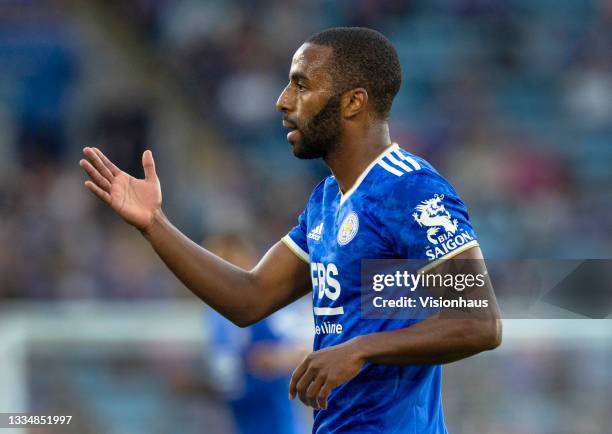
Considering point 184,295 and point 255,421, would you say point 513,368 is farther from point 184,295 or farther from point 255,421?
point 184,295

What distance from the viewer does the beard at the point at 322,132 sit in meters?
Result: 3.85

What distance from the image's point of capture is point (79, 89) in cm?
1199

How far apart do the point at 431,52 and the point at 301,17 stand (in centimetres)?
143

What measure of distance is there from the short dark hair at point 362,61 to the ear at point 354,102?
0.02 m

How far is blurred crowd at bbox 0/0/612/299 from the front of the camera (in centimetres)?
1018

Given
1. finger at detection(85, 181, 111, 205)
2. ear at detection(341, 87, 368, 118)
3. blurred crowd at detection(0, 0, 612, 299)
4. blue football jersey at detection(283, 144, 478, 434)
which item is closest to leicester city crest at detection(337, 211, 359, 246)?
blue football jersey at detection(283, 144, 478, 434)

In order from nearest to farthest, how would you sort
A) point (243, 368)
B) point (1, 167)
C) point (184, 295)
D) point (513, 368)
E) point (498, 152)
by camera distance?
point (243, 368) < point (513, 368) < point (184, 295) < point (498, 152) < point (1, 167)

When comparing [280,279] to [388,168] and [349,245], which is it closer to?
[349,245]

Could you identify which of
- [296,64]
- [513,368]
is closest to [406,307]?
[296,64]

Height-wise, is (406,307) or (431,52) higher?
(431,52)

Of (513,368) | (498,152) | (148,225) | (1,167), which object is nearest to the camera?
(148,225)

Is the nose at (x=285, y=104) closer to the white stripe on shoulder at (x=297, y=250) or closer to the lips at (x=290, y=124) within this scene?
the lips at (x=290, y=124)

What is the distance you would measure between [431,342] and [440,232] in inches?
13.4
